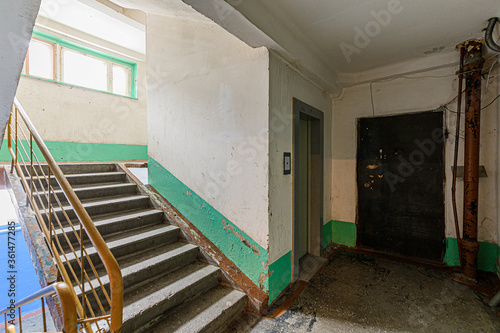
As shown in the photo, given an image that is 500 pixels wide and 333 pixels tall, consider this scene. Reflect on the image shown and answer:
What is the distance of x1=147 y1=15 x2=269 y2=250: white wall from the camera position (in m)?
2.23

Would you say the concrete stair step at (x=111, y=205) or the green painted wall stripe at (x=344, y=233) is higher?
the concrete stair step at (x=111, y=205)

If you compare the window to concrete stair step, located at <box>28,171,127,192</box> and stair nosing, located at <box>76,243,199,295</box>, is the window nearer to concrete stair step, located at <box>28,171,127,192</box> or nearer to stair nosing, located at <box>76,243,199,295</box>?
concrete stair step, located at <box>28,171,127,192</box>

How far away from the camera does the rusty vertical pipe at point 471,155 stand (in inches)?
97.7

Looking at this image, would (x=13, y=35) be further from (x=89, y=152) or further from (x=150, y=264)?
(x=89, y=152)

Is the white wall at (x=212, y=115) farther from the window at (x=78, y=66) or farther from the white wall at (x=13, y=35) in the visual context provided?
the window at (x=78, y=66)

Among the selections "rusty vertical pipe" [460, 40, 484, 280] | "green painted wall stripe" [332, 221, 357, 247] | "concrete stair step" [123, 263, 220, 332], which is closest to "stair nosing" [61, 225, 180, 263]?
"concrete stair step" [123, 263, 220, 332]

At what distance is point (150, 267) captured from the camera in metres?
2.15

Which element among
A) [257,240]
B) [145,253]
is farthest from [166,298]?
[257,240]

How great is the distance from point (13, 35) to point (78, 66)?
418cm

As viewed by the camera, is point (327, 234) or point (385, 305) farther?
point (327, 234)

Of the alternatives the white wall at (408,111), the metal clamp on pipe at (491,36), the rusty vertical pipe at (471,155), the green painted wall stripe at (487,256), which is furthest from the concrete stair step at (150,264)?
the metal clamp on pipe at (491,36)

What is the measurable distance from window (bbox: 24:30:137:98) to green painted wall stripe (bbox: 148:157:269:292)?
108 inches

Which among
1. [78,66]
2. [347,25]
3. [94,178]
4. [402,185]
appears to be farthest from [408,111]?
[78,66]

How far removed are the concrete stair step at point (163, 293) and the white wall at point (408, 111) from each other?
91.2 inches
